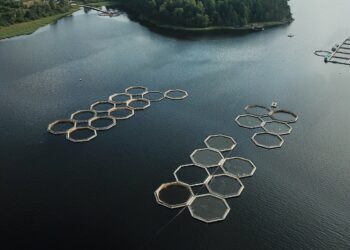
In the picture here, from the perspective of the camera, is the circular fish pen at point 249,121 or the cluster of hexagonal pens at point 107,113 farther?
the circular fish pen at point 249,121

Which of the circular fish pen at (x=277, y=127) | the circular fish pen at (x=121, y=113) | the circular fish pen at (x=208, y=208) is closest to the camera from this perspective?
the circular fish pen at (x=208, y=208)

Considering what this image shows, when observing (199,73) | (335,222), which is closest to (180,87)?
(199,73)

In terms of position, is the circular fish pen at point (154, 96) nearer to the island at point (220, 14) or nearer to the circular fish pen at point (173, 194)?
the circular fish pen at point (173, 194)

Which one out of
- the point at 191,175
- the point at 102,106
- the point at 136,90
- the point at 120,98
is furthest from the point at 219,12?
the point at 191,175

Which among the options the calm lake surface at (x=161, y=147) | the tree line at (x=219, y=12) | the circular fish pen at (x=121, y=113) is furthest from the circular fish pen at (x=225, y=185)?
the tree line at (x=219, y=12)

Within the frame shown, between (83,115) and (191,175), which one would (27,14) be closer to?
(83,115)

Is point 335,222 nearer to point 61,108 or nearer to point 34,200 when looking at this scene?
point 34,200

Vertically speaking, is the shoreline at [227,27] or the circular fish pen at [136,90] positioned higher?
the shoreline at [227,27]
